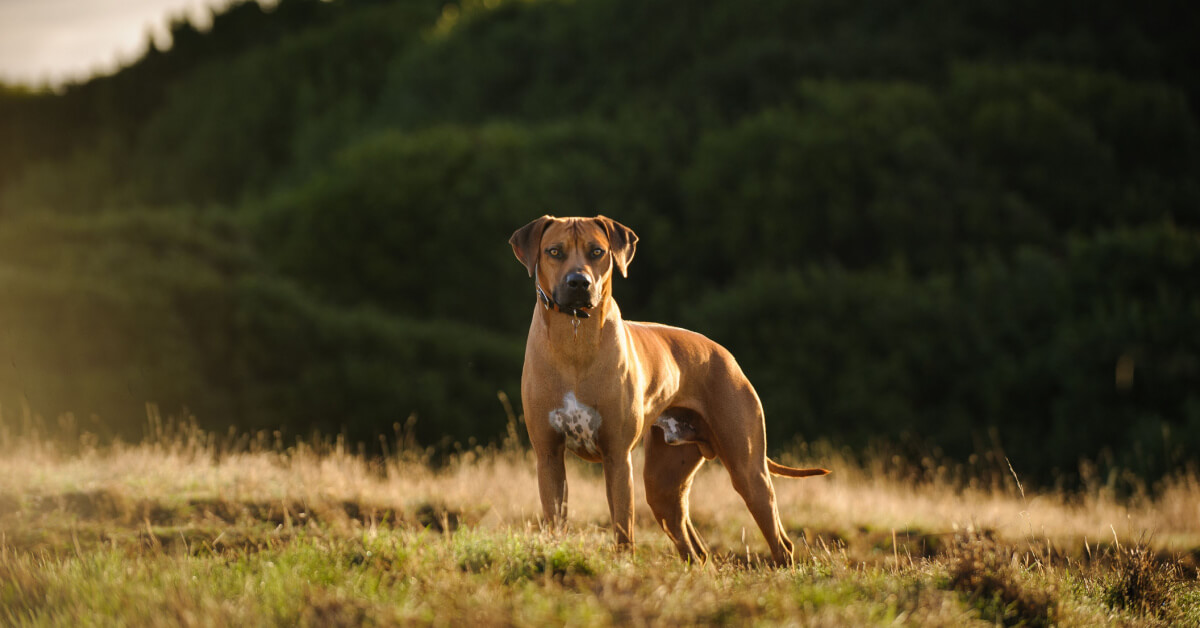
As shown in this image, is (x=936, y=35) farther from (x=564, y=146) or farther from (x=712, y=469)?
(x=712, y=469)

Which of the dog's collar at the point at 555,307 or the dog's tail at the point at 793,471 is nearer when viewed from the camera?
the dog's collar at the point at 555,307

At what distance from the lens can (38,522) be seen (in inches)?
239

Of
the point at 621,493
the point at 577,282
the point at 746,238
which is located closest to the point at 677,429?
the point at 621,493

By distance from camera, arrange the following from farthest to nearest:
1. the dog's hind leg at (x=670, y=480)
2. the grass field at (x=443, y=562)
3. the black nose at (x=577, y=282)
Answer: the dog's hind leg at (x=670, y=480) < the black nose at (x=577, y=282) < the grass field at (x=443, y=562)

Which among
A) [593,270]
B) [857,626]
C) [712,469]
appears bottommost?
[712,469]

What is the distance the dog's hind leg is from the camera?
18.5ft

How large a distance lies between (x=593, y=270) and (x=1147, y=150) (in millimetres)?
29690

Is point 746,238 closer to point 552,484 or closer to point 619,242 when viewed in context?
point 619,242

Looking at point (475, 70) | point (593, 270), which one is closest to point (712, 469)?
point (593, 270)

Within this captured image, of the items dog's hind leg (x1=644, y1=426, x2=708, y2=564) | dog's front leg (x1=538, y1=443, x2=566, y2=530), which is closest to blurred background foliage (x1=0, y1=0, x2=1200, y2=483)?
dog's hind leg (x1=644, y1=426, x2=708, y2=564)

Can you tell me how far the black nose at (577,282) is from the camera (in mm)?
4574

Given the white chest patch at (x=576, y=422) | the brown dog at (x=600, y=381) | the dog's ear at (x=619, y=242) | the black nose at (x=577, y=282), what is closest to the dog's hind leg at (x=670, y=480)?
the brown dog at (x=600, y=381)

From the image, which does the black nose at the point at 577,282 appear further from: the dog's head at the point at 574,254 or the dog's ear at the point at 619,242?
the dog's ear at the point at 619,242

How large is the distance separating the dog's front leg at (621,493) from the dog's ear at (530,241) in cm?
108
